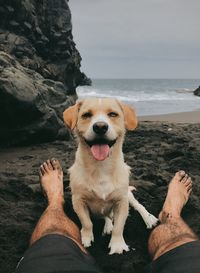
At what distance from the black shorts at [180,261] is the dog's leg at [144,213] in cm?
116

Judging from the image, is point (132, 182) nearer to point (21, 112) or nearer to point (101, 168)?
point (101, 168)

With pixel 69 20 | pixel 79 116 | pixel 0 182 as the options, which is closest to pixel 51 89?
pixel 0 182

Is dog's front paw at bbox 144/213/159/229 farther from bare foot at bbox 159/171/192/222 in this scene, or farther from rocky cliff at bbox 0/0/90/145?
rocky cliff at bbox 0/0/90/145

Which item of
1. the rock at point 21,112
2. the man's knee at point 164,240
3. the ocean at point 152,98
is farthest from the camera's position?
the ocean at point 152,98

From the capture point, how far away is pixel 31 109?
22.8 ft

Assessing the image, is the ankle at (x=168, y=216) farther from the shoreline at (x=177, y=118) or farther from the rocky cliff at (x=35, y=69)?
the shoreline at (x=177, y=118)

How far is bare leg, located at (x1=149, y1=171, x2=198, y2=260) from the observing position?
3.12 metres

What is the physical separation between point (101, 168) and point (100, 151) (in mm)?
223

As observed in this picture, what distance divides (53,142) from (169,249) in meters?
4.70

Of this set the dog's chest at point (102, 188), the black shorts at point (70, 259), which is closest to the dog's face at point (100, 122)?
the dog's chest at point (102, 188)

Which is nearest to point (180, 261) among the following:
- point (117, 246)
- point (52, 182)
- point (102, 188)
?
point (117, 246)

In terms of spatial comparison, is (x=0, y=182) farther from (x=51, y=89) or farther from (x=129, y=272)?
(x=51, y=89)

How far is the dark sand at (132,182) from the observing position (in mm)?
3551

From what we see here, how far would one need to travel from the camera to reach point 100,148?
3723 mm
